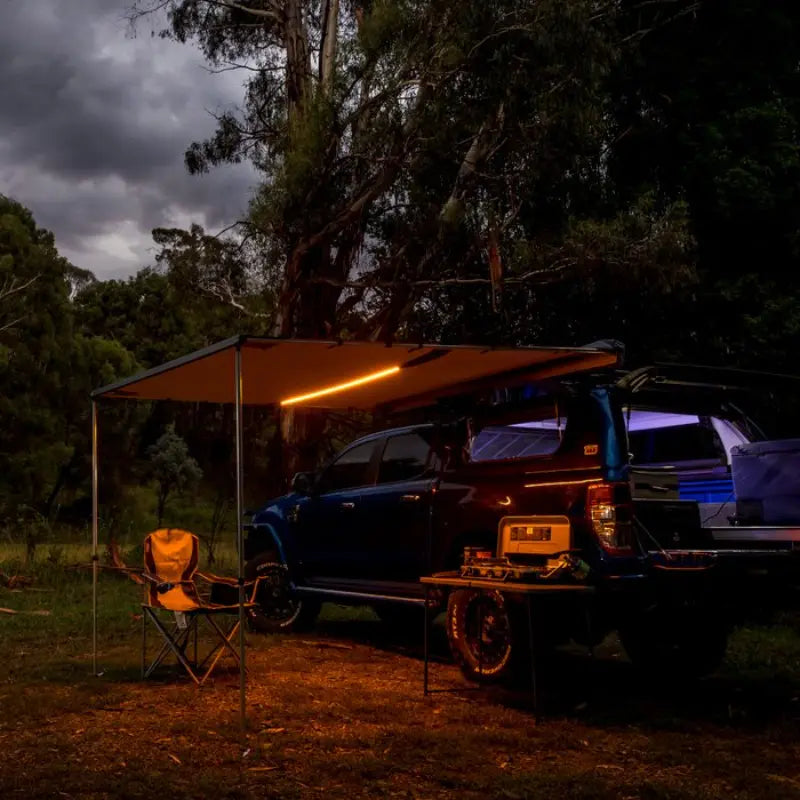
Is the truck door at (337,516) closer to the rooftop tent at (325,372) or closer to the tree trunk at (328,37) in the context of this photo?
the rooftop tent at (325,372)

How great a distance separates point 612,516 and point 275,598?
14.5ft

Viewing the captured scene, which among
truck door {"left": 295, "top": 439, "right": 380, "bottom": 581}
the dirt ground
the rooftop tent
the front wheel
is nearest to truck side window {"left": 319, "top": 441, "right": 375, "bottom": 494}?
truck door {"left": 295, "top": 439, "right": 380, "bottom": 581}

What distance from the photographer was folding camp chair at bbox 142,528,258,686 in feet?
24.8

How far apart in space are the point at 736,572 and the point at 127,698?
3866 mm

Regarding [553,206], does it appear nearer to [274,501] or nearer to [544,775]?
[274,501]

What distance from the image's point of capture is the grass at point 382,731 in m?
5.18

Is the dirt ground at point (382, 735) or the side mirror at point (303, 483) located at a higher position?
the side mirror at point (303, 483)

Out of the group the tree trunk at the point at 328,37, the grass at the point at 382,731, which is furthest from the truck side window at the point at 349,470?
the tree trunk at the point at 328,37

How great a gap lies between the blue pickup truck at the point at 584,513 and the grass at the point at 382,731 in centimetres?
48

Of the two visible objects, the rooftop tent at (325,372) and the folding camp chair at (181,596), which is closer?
the rooftop tent at (325,372)

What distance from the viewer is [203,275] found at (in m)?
20.2

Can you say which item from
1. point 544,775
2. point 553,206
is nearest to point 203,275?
point 553,206

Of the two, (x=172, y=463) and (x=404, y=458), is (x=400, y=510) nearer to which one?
(x=404, y=458)

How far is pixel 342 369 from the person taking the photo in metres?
8.07
